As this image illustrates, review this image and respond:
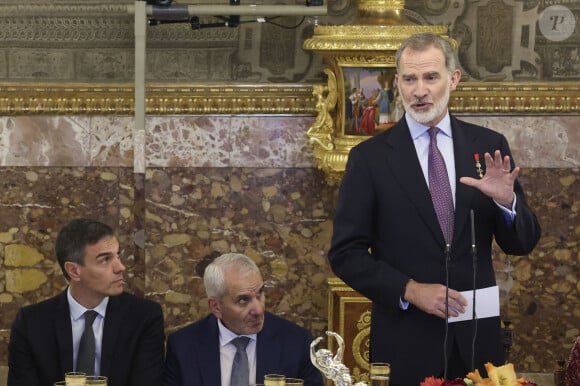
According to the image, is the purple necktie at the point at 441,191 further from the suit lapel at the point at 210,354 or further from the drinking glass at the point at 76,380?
the drinking glass at the point at 76,380

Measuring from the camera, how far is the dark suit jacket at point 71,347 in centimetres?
434

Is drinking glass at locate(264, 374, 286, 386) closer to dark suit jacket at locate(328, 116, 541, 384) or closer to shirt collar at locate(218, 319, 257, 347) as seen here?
dark suit jacket at locate(328, 116, 541, 384)

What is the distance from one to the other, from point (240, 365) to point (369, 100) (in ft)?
8.82

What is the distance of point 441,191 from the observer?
398 centimetres

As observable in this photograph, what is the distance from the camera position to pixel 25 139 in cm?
711

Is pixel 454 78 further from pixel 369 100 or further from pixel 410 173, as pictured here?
pixel 369 100

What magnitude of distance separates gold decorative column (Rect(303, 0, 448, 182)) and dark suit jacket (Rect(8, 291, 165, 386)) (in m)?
2.46

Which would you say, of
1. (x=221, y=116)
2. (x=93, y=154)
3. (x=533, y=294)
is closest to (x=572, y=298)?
(x=533, y=294)

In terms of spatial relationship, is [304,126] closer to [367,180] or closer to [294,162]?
[294,162]

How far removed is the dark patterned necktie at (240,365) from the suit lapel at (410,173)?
30.9 inches

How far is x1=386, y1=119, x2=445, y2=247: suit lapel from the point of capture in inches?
155

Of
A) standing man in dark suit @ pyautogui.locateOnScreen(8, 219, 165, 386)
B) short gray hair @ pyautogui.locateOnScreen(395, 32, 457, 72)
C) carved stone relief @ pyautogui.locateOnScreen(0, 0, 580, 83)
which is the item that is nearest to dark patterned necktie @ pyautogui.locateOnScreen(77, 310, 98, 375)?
standing man in dark suit @ pyautogui.locateOnScreen(8, 219, 165, 386)

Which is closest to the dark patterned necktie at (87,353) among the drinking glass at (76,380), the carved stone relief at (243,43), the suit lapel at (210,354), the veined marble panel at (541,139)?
the suit lapel at (210,354)

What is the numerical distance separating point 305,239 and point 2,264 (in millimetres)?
1689
